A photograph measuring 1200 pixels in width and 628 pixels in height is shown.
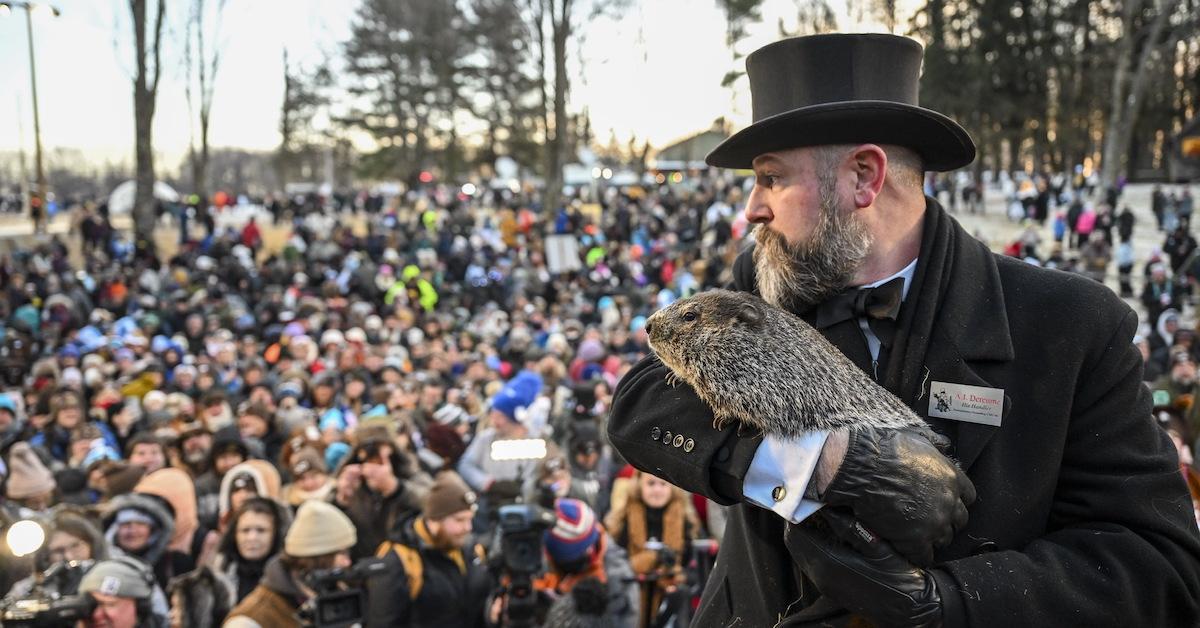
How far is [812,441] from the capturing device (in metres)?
1.55

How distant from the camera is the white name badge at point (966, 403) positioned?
1649 millimetres

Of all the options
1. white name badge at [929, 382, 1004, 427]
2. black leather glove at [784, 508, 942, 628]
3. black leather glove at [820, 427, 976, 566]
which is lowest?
black leather glove at [784, 508, 942, 628]

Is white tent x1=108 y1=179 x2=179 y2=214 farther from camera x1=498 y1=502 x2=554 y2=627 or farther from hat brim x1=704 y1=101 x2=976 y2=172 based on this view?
hat brim x1=704 y1=101 x2=976 y2=172

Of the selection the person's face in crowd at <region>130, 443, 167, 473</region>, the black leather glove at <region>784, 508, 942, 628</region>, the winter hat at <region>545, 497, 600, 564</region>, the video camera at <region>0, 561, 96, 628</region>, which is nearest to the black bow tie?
the black leather glove at <region>784, 508, 942, 628</region>

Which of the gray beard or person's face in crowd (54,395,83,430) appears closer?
the gray beard

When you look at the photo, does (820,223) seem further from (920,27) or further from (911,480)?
(920,27)

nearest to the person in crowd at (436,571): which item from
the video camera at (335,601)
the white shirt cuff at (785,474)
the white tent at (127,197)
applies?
the video camera at (335,601)

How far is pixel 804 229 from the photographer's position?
1810 mm

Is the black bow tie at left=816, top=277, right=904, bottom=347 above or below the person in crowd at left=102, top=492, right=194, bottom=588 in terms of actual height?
above

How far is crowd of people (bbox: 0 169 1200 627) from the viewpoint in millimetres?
4922

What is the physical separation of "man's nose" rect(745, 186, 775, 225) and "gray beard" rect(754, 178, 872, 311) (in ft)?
0.08

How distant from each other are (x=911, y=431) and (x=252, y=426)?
768cm

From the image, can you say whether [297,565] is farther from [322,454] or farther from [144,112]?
[144,112]

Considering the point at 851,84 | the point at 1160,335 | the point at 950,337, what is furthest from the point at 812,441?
the point at 1160,335
